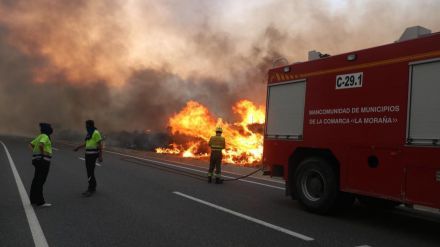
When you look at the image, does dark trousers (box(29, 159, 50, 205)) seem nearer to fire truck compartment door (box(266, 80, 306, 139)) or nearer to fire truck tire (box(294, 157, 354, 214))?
fire truck compartment door (box(266, 80, 306, 139))

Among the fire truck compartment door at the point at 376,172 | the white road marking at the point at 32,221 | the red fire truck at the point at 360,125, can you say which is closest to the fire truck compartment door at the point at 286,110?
the red fire truck at the point at 360,125

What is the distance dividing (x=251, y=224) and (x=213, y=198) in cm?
242

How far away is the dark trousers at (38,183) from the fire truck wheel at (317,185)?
4.63m

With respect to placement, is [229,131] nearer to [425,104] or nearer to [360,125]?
[360,125]

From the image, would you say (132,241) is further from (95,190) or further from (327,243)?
(95,190)

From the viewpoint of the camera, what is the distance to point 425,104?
19.6 ft

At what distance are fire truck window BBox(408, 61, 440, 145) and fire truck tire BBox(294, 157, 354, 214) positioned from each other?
173cm

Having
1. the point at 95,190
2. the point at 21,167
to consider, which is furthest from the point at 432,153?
the point at 21,167

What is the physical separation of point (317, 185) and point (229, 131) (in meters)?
14.4

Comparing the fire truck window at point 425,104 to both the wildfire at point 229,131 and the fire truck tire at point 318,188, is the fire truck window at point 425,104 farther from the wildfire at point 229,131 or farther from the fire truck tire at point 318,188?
the wildfire at point 229,131

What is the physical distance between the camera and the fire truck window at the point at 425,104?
583 cm

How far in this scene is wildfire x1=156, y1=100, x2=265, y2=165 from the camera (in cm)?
2125

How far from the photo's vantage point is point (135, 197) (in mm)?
8883

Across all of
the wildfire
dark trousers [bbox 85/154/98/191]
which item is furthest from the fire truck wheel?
the wildfire
